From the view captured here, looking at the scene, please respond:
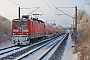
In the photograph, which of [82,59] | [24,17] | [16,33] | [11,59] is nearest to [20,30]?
[16,33]

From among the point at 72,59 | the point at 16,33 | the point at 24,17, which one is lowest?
the point at 72,59

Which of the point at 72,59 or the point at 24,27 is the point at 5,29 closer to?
the point at 24,27

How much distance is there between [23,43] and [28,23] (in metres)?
2.62

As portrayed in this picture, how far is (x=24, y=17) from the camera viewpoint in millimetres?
27031

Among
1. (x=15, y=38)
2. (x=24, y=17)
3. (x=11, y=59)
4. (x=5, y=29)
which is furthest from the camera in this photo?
(x=5, y=29)

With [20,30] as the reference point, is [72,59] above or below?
below

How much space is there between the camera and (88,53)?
466 inches

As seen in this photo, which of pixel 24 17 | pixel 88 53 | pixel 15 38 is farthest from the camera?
pixel 24 17

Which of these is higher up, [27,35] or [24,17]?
[24,17]

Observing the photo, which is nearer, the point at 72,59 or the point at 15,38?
the point at 72,59

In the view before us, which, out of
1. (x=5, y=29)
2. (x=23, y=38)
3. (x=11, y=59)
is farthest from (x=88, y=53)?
(x=5, y=29)

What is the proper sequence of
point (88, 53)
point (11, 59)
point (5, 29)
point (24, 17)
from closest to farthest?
1. point (88, 53)
2. point (11, 59)
3. point (24, 17)
4. point (5, 29)

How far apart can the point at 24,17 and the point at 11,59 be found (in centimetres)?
1373

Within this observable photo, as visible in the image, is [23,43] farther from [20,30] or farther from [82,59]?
[82,59]
